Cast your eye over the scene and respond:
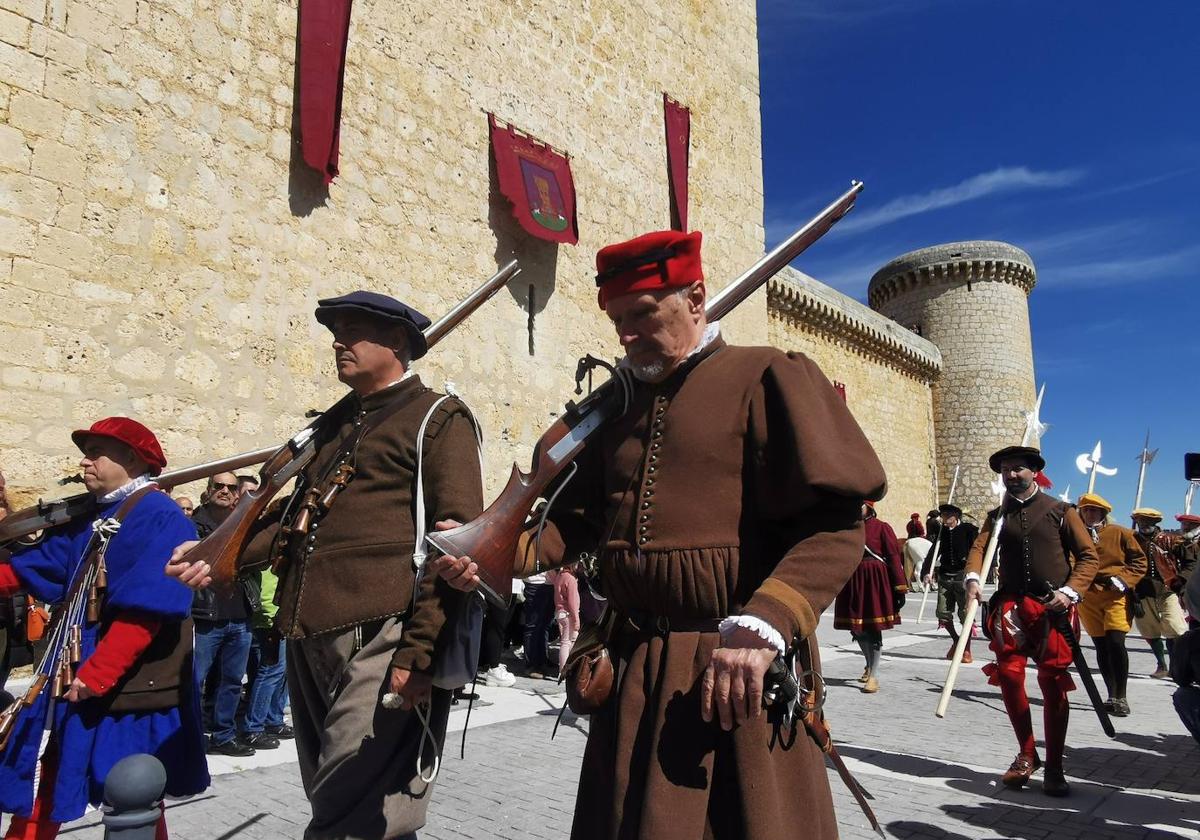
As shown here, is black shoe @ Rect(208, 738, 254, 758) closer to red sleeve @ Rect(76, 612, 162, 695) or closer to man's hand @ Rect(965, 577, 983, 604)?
red sleeve @ Rect(76, 612, 162, 695)

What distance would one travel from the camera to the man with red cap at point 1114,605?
584 cm

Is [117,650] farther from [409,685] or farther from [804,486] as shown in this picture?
[804,486]

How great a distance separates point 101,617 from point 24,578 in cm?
60

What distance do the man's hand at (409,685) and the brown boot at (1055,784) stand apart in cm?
327

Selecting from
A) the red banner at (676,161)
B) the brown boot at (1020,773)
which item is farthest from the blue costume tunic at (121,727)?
the red banner at (676,161)

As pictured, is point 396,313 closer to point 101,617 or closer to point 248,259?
point 101,617

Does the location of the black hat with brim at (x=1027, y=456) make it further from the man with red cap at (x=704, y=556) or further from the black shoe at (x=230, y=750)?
the black shoe at (x=230, y=750)

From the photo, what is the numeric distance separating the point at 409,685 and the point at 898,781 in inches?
119

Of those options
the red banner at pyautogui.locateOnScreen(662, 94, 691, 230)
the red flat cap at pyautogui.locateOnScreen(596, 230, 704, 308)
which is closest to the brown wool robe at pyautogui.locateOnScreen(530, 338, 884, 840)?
the red flat cap at pyautogui.locateOnScreen(596, 230, 704, 308)

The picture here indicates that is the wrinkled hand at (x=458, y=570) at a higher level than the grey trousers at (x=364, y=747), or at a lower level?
higher

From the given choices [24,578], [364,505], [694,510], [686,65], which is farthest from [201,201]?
[686,65]

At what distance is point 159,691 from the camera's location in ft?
8.43

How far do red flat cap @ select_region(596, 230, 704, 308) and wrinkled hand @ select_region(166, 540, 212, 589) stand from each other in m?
1.46

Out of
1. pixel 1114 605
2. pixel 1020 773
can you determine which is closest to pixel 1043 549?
pixel 1020 773
